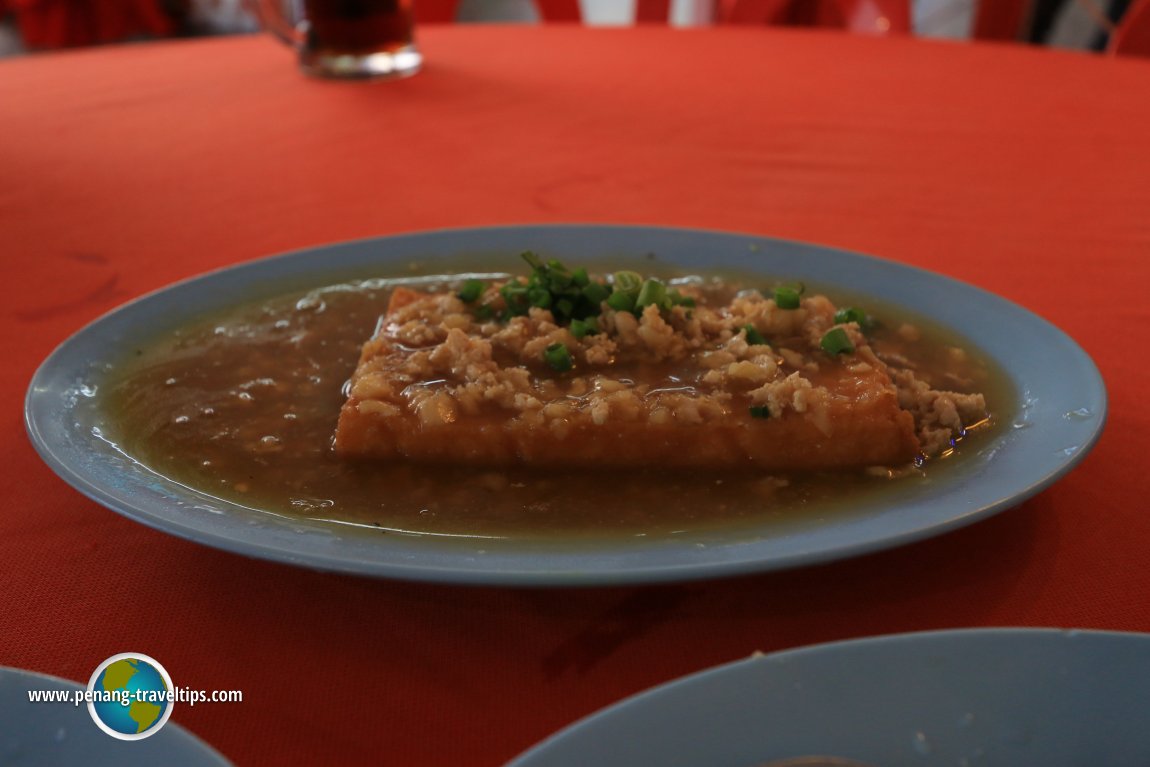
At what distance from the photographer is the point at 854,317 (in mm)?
1137

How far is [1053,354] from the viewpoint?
1.04m

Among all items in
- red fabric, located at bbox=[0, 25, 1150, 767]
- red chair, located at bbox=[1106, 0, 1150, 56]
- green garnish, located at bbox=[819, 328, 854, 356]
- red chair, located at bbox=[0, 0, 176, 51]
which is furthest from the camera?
red chair, located at bbox=[0, 0, 176, 51]

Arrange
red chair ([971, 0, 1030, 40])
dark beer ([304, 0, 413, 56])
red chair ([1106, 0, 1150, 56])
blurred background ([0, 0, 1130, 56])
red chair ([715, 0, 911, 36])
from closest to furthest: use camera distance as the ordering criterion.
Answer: dark beer ([304, 0, 413, 56]) < red chair ([1106, 0, 1150, 56]) < red chair ([715, 0, 911, 36]) < red chair ([971, 0, 1030, 40]) < blurred background ([0, 0, 1130, 56])

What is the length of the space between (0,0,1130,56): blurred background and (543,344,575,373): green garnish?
3604 mm

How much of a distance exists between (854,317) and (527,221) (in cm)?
72

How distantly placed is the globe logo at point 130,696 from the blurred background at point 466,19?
13.3ft

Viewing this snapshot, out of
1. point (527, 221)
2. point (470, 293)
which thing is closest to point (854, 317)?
point (470, 293)

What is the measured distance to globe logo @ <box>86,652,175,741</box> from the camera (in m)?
0.62

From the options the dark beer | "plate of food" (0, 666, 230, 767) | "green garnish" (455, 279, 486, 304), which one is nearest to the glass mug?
the dark beer

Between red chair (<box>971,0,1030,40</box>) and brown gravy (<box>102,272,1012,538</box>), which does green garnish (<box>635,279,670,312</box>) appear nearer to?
brown gravy (<box>102,272,1012,538</box>)

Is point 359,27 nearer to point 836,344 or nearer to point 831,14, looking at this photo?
point 836,344

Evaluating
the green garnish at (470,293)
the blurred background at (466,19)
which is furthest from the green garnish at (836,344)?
the blurred background at (466,19)

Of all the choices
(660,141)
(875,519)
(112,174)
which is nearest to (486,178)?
(660,141)

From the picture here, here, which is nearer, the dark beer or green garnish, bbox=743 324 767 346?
green garnish, bbox=743 324 767 346
